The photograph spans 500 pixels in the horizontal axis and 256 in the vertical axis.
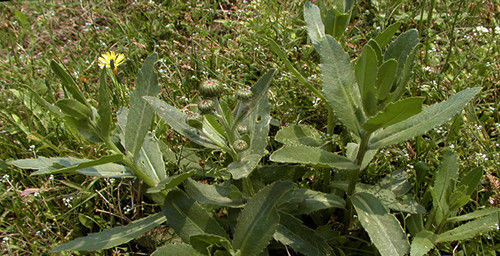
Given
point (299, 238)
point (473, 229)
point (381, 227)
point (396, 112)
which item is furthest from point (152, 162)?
point (473, 229)

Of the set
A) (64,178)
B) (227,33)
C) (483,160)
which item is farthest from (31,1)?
(483,160)

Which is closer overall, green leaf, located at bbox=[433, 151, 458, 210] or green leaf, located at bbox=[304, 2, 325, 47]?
green leaf, located at bbox=[433, 151, 458, 210]

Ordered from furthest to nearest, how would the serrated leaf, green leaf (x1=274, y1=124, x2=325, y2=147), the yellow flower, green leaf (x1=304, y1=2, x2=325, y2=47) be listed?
1. the yellow flower
2. green leaf (x1=274, y1=124, x2=325, y2=147)
3. green leaf (x1=304, y1=2, x2=325, y2=47)
4. the serrated leaf

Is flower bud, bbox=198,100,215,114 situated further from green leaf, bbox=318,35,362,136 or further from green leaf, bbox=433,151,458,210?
green leaf, bbox=433,151,458,210

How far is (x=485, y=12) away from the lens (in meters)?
4.28

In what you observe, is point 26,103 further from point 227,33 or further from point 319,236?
point 319,236

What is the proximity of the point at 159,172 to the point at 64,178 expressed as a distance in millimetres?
1217

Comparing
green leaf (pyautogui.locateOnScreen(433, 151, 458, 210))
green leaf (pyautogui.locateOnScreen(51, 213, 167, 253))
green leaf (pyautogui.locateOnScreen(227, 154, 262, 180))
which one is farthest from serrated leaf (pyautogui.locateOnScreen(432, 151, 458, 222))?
green leaf (pyautogui.locateOnScreen(51, 213, 167, 253))

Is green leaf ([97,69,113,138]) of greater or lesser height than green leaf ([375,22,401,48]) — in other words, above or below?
below

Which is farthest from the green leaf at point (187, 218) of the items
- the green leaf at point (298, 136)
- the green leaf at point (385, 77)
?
the green leaf at point (385, 77)

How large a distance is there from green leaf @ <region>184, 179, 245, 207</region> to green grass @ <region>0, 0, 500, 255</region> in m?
0.62

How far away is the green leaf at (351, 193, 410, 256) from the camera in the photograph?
225 cm

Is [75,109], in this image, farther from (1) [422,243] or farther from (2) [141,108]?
(1) [422,243]

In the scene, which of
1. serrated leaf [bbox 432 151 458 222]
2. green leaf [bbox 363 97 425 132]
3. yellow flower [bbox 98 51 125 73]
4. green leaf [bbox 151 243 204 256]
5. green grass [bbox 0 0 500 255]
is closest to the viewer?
green leaf [bbox 363 97 425 132]
